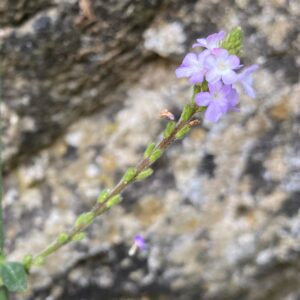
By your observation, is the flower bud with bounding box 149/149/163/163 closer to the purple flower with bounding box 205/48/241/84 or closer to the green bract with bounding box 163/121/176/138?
the green bract with bounding box 163/121/176/138

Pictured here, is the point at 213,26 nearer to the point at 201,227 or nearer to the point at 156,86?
the point at 156,86

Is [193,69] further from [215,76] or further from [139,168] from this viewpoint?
[139,168]

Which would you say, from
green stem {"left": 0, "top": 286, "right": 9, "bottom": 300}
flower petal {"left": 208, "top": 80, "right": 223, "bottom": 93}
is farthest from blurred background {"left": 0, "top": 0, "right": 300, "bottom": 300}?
flower petal {"left": 208, "top": 80, "right": 223, "bottom": 93}

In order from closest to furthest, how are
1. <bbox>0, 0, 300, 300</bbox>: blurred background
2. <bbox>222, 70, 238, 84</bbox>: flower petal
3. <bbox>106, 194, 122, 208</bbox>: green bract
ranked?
<bbox>222, 70, 238, 84</bbox>: flower petal, <bbox>106, 194, 122, 208</bbox>: green bract, <bbox>0, 0, 300, 300</bbox>: blurred background

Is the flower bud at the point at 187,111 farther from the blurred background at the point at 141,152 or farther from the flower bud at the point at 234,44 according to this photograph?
the blurred background at the point at 141,152

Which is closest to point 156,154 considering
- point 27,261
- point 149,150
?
point 149,150

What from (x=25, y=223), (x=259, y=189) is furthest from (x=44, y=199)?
(x=259, y=189)
